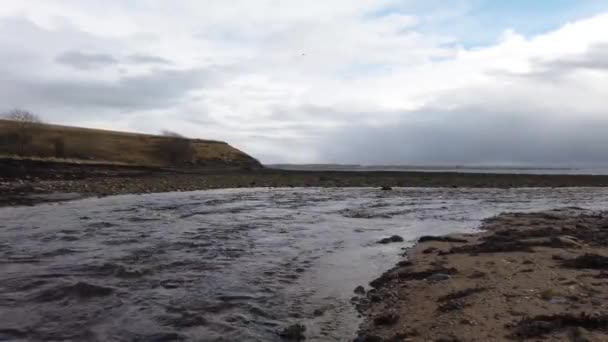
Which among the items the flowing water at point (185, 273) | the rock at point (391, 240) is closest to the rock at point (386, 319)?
the flowing water at point (185, 273)

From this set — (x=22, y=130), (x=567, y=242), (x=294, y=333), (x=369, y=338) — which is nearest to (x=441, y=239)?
(x=567, y=242)

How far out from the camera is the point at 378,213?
1271 inches

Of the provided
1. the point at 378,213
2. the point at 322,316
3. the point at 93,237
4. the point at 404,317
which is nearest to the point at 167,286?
the point at 322,316

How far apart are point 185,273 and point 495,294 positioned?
7.82 meters

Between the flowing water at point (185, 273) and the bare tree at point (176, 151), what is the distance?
292ft

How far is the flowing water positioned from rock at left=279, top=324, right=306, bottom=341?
142 millimetres

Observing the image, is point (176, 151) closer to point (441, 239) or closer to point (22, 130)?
point (22, 130)

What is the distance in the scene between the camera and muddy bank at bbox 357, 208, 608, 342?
839 cm

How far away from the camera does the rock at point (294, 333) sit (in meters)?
8.97

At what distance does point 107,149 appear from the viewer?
351 ft

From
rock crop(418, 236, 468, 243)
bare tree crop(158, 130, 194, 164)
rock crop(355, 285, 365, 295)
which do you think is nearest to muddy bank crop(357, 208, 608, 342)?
rock crop(355, 285, 365, 295)

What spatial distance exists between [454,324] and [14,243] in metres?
15.9

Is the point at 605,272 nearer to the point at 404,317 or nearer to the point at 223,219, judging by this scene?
the point at 404,317

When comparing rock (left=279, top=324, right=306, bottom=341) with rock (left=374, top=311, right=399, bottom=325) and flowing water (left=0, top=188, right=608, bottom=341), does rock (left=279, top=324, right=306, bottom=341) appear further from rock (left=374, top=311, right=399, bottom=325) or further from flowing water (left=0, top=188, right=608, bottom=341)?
rock (left=374, top=311, right=399, bottom=325)
